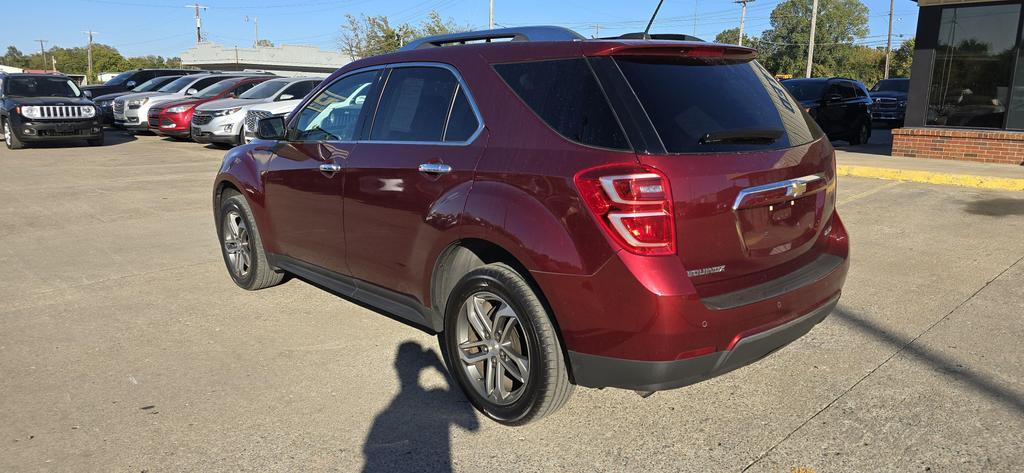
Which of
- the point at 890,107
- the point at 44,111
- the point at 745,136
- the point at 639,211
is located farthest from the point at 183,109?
the point at 890,107

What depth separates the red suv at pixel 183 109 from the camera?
678 inches

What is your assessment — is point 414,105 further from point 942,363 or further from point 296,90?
point 296,90

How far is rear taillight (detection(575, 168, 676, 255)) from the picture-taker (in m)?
2.79

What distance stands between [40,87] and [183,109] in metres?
3.23

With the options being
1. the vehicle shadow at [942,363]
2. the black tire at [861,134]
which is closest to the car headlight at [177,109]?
the black tire at [861,134]

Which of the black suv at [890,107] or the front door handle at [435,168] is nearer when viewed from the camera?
the front door handle at [435,168]

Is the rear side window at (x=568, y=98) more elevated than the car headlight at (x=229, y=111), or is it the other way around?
the rear side window at (x=568, y=98)

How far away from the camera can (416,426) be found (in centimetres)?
338

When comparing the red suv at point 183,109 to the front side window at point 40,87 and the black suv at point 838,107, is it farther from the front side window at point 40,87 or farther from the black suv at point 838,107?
the black suv at point 838,107

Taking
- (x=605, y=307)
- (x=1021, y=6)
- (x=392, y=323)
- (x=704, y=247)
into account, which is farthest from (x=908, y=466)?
(x=1021, y=6)

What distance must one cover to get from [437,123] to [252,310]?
2.25 m

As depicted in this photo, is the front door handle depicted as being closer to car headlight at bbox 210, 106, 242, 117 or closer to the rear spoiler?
the rear spoiler

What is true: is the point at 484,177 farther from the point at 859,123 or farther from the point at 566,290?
the point at 859,123

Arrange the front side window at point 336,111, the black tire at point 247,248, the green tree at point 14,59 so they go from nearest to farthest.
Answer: the front side window at point 336,111
the black tire at point 247,248
the green tree at point 14,59
